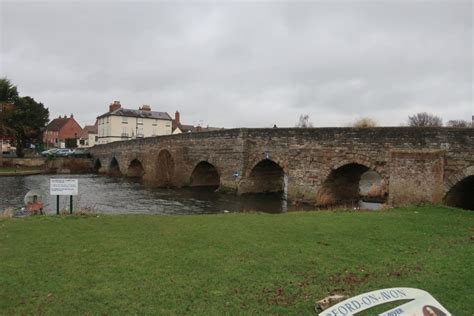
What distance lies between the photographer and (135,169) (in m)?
48.5

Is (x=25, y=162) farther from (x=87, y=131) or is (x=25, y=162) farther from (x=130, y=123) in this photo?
(x=87, y=131)

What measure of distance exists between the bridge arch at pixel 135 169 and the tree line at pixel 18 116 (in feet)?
62.6

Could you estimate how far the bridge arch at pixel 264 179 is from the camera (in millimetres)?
27297

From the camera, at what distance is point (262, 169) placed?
92.8 ft

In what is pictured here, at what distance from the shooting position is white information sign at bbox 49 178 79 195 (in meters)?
14.4

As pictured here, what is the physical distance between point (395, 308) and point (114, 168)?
53.2 meters

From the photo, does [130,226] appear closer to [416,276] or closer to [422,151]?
[416,276]

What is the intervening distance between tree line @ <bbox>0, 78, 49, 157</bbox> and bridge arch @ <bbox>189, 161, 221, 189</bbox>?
33.0m

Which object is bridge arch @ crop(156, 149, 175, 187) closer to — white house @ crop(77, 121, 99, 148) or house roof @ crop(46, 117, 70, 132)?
white house @ crop(77, 121, 99, 148)

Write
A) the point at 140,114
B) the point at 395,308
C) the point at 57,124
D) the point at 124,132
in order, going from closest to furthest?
the point at 395,308, the point at 124,132, the point at 140,114, the point at 57,124

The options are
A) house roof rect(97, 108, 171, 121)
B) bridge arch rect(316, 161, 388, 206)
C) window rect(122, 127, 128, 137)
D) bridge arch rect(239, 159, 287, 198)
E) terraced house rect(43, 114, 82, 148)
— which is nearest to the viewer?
bridge arch rect(316, 161, 388, 206)

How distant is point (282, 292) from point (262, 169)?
22.3 metres

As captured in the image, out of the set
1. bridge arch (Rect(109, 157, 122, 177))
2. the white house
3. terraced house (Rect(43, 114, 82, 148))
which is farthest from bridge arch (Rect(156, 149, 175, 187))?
terraced house (Rect(43, 114, 82, 148))

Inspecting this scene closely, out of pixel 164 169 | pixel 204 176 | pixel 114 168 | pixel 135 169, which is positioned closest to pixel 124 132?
pixel 114 168
